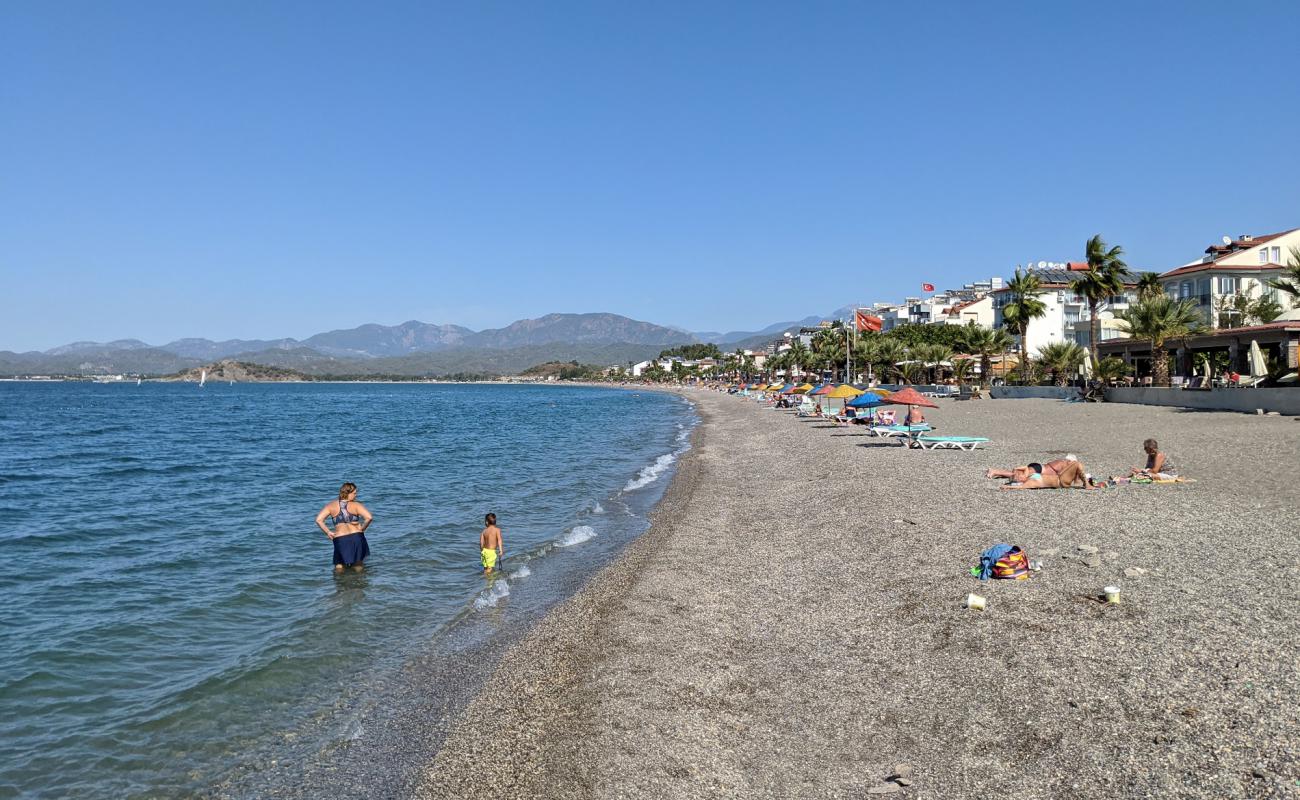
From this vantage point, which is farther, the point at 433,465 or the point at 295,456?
the point at 295,456

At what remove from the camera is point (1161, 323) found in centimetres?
3847

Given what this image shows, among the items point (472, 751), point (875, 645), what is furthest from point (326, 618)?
point (875, 645)

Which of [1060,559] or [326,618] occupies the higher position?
[1060,559]

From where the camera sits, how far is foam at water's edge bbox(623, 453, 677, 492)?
947 inches

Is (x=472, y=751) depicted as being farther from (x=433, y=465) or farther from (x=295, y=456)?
(x=295, y=456)

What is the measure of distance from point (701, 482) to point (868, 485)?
6.26 m

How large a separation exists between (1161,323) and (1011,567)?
3613cm

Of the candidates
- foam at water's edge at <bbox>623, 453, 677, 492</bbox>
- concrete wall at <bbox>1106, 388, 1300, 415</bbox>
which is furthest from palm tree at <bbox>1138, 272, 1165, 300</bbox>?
foam at water's edge at <bbox>623, 453, 677, 492</bbox>

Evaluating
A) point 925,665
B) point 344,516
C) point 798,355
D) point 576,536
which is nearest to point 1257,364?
point 576,536

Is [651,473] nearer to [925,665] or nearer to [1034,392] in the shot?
[925,665]

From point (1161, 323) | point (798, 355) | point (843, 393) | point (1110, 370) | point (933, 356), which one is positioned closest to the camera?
point (1161, 323)

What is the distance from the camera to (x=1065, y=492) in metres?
14.7

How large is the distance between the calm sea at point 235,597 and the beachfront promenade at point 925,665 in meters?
1.81

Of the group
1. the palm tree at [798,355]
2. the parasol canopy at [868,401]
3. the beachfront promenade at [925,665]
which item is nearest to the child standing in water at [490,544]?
the beachfront promenade at [925,665]
